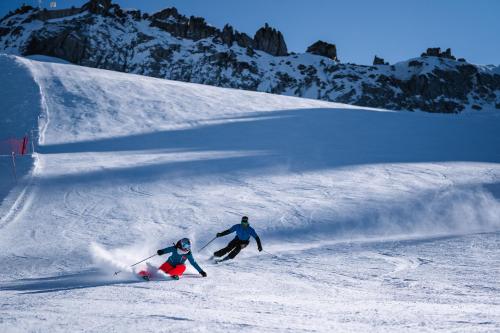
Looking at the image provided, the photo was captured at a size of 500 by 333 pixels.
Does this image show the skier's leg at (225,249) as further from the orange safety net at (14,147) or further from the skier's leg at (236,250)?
the orange safety net at (14,147)

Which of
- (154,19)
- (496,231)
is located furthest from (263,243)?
(154,19)

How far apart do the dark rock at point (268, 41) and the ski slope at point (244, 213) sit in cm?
15055

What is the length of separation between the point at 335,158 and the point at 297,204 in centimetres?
672

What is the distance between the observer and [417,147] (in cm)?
2242

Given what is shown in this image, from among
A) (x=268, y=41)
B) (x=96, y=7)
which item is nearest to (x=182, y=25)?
(x=96, y=7)

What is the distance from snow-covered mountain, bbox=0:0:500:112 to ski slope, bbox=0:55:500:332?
116329mm

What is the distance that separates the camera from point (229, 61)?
14912cm

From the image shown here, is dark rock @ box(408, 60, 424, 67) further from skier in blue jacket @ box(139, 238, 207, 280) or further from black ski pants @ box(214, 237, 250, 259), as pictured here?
skier in blue jacket @ box(139, 238, 207, 280)

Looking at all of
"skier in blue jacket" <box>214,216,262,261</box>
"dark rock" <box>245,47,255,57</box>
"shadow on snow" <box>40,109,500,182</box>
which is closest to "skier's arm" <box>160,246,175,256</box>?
"skier in blue jacket" <box>214,216,262,261</box>

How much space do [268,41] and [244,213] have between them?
168 m

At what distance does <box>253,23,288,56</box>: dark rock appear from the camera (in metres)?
170

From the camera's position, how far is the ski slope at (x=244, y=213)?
4.69 meters

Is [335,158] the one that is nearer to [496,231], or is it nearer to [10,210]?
[496,231]

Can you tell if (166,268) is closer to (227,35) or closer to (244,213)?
(244,213)
